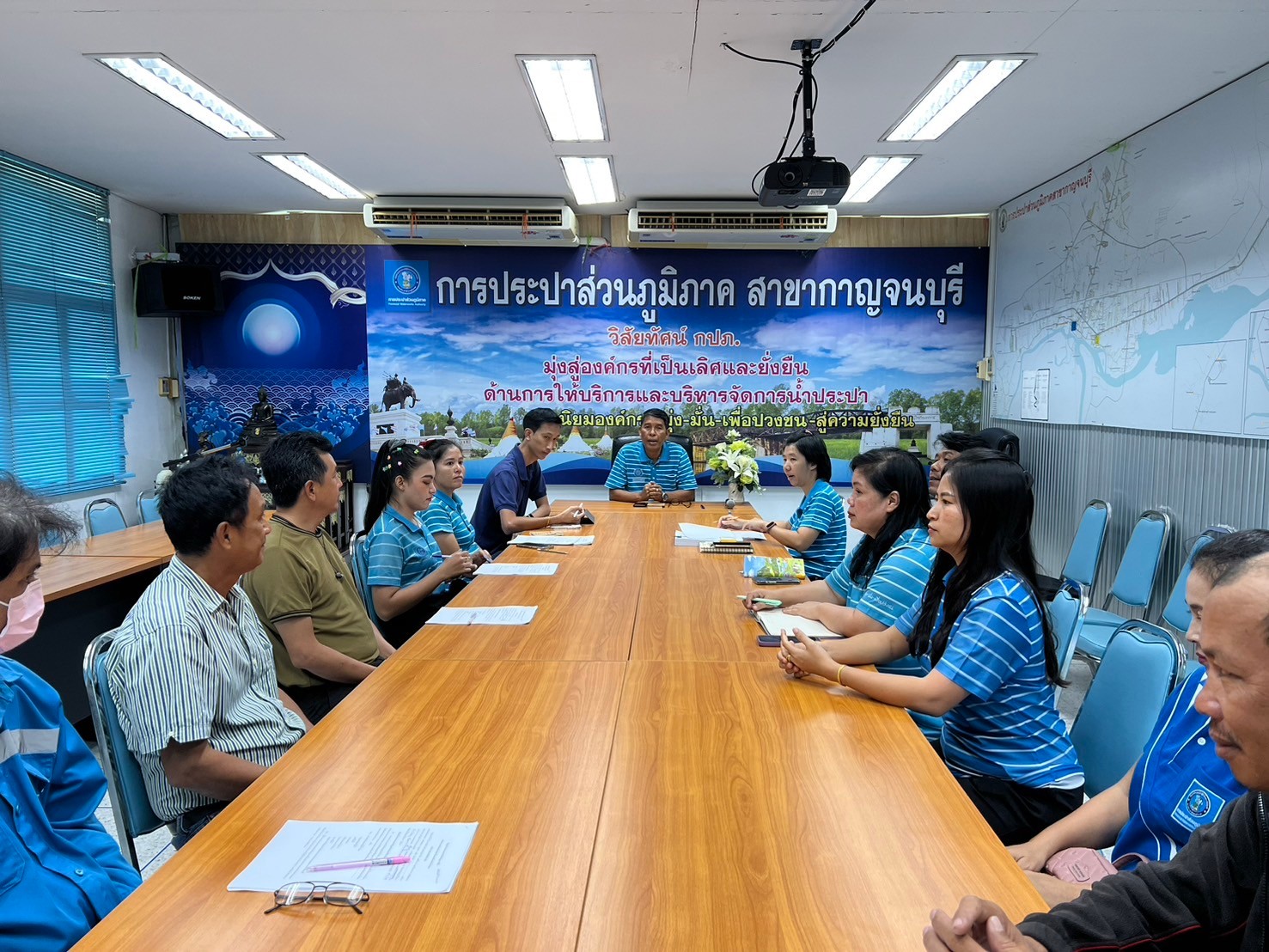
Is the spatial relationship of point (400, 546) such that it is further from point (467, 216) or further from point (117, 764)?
point (467, 216)

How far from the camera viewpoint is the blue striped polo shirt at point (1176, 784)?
146 cm

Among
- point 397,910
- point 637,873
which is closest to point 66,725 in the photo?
point 397,910

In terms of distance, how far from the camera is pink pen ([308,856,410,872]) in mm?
1318

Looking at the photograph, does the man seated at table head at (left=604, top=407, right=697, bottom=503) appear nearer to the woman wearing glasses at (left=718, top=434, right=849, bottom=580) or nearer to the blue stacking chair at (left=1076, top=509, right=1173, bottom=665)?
the woman wearing glasses at (left=718, top=434, right=849, bottom=580)

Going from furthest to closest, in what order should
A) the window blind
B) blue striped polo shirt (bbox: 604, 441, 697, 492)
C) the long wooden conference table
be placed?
blue striped polo shirt (bbox: 604, 441, 697, 492) < the window blind < the long wooden conference table

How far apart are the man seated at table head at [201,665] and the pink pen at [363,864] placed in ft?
1.99

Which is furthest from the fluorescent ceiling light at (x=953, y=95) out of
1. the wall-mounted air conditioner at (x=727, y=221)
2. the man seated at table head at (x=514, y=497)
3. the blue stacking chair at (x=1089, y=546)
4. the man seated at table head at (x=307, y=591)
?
the man seated at table head at (x=307, y=591)

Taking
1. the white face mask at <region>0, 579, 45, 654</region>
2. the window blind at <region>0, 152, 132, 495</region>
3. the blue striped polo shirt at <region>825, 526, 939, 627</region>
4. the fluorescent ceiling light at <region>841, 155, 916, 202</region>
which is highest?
the fluorescent ceiling light at <region>841, 155, 916, 202</region>

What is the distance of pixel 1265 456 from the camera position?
12.5 feet

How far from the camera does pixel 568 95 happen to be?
4297mm

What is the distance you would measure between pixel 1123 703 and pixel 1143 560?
2.61m

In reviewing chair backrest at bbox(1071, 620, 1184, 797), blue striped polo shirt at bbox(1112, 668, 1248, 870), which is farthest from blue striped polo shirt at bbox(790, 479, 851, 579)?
blue striped polo shirt at bbox(1112, 668, 1248, 870)

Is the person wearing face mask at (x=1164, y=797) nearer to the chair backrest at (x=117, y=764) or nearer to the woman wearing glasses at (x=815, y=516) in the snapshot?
the chair backrest at (x=117, y=764)

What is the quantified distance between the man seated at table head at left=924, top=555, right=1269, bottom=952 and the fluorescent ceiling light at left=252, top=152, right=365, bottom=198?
564 cm
